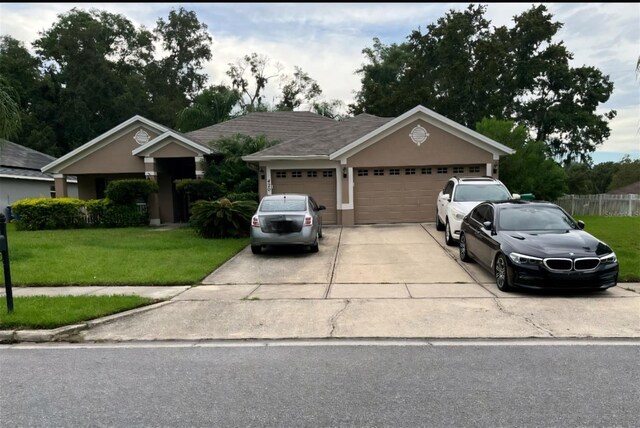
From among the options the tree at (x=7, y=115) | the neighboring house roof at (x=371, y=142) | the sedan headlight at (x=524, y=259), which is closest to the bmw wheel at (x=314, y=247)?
the sedan headlight at (x=524, y=259)

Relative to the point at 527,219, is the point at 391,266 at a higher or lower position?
lower

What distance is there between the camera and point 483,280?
923 centimetres

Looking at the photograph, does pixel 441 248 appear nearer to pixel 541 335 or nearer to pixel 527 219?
pixel 527 219

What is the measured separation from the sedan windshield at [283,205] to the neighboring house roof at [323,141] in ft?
16.9

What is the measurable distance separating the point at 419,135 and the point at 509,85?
76.1ft

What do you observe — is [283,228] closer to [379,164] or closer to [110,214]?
[379,164]

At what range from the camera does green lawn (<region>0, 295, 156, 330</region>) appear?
6.35 meters

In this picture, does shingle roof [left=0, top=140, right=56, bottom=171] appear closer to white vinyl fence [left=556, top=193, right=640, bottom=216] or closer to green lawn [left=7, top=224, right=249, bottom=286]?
green lawn [left=7, top=224, right=249, bottom=286]

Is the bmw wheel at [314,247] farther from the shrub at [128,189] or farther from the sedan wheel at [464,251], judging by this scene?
the shrub at [128,189]

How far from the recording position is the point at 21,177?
85.6ft

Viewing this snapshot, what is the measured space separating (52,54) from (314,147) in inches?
1494

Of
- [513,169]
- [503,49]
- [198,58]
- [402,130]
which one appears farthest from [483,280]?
[198,58]

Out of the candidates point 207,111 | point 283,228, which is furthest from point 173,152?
point 207,111

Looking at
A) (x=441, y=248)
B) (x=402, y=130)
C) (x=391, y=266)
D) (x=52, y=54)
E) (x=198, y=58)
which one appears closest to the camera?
(x=391, y=266)
